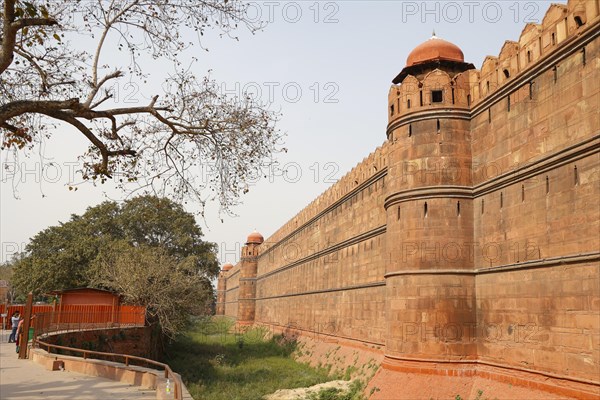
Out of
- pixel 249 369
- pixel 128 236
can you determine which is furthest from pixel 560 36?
pixel 128 236

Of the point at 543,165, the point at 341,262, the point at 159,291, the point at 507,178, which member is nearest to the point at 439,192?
the point at 507,178

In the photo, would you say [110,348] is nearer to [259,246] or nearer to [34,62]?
[34,62]

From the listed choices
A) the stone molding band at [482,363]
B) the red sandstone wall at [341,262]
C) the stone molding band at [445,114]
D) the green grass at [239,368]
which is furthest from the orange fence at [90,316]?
the stone molding band at [445,114]

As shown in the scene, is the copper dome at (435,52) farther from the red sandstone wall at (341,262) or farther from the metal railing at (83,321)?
the metal railing at (83,321)

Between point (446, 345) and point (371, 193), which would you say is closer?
point (446, 345)

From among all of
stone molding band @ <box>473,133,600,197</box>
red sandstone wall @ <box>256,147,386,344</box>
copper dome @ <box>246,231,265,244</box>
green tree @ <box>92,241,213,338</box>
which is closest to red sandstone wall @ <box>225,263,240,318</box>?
copper dome @ <box>246,231,265,244</box>

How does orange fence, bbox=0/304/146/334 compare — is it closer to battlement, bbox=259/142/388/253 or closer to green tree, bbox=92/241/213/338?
green tree, bbox=92/241/213/338

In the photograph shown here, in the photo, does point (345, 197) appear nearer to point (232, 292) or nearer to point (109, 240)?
point (109, 240)

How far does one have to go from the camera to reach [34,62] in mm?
8914

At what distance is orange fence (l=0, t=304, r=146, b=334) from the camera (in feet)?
60.8

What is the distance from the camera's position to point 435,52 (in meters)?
13.8

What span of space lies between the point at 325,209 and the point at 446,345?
1290 cm

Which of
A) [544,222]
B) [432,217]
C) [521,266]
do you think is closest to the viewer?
[544,222]

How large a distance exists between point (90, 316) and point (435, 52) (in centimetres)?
1560
